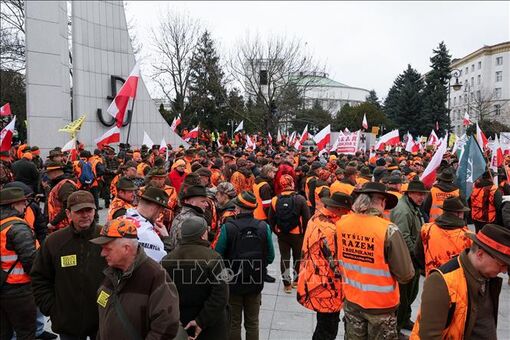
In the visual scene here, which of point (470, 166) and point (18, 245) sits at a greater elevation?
point (470, 166)

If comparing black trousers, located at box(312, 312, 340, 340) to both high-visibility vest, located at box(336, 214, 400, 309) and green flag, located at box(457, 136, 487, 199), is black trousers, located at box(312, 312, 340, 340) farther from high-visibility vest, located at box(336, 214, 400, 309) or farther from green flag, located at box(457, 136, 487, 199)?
green flag, located at box(457, 136, 487, 199)

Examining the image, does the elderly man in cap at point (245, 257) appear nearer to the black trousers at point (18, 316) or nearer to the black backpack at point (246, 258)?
the black backpack at point (246, 258)

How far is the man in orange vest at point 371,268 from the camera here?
3.88 metres

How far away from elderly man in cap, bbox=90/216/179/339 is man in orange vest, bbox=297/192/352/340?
6.78 ft

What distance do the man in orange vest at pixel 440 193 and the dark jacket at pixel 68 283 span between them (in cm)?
533

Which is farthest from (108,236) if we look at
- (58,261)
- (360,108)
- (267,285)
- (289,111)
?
(360,108)

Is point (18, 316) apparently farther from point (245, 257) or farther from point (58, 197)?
point (245, 257)

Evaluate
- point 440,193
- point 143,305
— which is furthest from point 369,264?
point 440,193

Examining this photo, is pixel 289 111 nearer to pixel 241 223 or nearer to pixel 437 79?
pixel 241 223

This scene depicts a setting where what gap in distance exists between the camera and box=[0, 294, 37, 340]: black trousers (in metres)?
4.49

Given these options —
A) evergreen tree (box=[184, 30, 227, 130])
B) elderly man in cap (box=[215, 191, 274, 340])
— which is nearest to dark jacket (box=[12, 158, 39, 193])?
elderly man in cap (box=[215, 191, 274, 340])

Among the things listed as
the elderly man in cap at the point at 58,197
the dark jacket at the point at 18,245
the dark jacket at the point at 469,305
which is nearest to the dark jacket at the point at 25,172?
the elderly man in cap at the point at 58,197

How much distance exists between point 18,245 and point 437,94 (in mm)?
56936

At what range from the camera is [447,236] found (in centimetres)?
454
